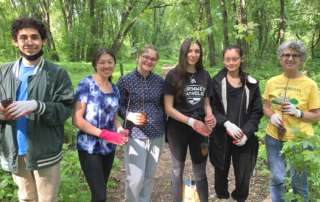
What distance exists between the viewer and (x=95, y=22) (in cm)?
1518

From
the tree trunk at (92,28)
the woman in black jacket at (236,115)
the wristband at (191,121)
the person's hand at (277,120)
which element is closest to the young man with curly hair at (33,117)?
the wristband at (191,121)

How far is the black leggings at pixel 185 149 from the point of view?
2330mm

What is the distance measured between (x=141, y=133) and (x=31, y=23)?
1.43 m

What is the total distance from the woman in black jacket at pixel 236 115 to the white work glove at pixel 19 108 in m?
1.76

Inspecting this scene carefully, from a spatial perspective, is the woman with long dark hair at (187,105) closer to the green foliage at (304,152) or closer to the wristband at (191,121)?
the wristband at (191,121)

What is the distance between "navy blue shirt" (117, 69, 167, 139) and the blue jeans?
1.22m

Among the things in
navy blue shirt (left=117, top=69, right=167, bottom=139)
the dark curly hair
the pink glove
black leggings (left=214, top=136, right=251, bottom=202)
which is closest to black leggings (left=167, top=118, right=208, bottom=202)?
navy blue shirt (left=117, top=69, right=167, bottom=139)

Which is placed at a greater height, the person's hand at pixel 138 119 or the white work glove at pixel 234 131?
the person's hand at pixel 138 119

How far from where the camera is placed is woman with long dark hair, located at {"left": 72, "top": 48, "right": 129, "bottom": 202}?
1.92m

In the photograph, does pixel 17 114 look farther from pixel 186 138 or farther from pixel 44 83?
pixel 186 138

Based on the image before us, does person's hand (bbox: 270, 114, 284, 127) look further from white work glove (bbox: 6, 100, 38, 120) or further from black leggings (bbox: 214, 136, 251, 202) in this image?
white work glove (bbox: 6, 100, 38, 120)

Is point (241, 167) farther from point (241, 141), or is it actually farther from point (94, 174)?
point (94, 174)

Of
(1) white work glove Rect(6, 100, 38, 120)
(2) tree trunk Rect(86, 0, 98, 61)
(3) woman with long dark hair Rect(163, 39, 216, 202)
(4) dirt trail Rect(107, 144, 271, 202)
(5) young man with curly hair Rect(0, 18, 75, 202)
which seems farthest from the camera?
(2) tree trunk Rect(86, 0, 98, 61)

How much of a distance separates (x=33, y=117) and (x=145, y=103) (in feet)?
3.49
